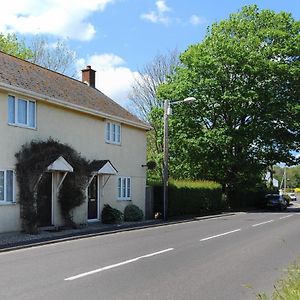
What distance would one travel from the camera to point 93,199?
23.3 m

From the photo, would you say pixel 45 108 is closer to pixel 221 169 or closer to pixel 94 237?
pixel 94 237

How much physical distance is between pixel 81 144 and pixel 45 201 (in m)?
3.75

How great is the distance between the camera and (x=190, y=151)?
37.9 metres

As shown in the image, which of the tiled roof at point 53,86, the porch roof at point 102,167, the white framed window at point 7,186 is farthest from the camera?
the porch roof at point 102,167

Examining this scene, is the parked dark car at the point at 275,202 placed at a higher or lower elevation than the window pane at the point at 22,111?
lower

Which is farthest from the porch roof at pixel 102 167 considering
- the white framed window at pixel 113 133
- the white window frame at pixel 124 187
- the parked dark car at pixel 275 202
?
the parked dark car at pixel 275 202

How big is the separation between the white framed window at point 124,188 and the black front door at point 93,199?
2251mm

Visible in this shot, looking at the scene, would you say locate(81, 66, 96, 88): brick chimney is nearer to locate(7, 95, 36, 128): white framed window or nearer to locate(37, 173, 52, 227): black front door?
Result: locate(7, 95, 36, 128): white framed window

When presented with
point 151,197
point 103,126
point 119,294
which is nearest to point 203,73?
point 151,197

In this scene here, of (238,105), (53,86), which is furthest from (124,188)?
(238,105)

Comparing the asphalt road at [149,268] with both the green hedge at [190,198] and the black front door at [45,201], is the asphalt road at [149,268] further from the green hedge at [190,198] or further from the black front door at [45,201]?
the green hedge at [190,198]

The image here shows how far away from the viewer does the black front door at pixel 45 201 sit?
62.4 feet

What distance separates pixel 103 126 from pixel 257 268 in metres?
15.2

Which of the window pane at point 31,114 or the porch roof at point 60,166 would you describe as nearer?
the porch roof at point 60,166
